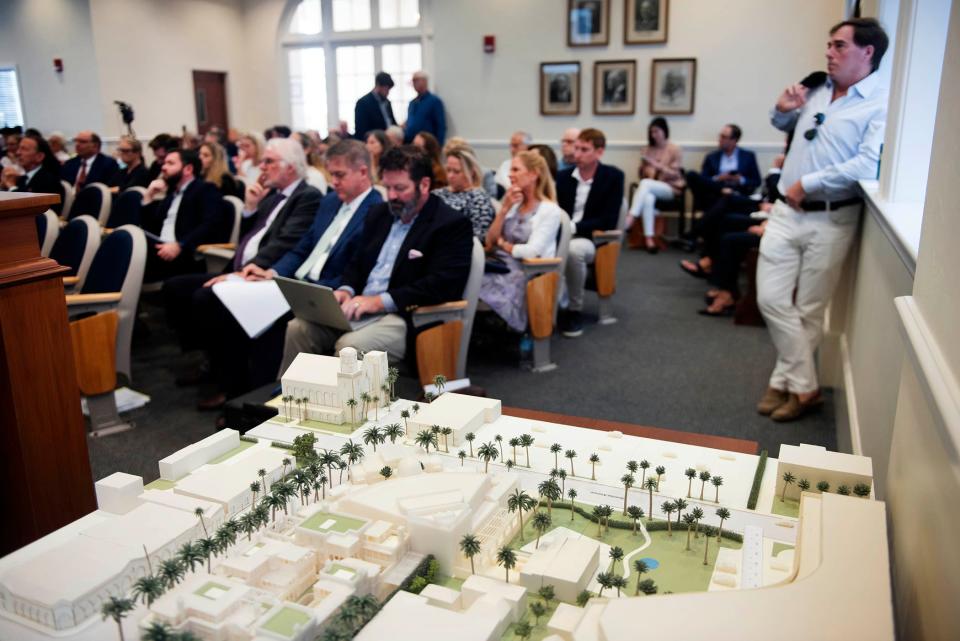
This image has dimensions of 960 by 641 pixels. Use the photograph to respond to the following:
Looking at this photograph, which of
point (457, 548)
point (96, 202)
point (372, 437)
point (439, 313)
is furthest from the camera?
point (96, 202)

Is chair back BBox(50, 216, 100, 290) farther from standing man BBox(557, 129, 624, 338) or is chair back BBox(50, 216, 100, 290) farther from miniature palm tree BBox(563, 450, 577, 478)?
miniature palm tree BBox(563, 450, 577, 478)

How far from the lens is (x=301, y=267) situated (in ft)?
14.6

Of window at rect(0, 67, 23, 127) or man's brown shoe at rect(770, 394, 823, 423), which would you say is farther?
window at rect(0, 67, 23, 127)

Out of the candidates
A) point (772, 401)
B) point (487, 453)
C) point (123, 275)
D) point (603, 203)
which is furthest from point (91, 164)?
point (487, 453)

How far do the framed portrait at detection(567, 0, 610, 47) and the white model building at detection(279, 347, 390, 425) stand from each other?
841 cm

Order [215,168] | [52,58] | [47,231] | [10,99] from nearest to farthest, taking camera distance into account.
Result: [47,231]
[215,168]
[52,58]
[10,99]

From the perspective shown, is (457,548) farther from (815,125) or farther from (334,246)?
(815,125)

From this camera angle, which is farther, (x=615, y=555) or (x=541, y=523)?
(x=541, y=523)

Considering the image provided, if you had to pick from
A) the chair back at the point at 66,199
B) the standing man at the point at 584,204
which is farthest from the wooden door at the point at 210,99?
the standing man at the point at 584,204

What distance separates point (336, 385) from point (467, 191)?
301 centimetres

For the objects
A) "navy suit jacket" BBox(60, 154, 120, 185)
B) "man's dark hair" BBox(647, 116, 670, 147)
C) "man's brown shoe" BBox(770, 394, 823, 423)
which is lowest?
"man's brown shoe" BBox(770, 394, 823, 423)

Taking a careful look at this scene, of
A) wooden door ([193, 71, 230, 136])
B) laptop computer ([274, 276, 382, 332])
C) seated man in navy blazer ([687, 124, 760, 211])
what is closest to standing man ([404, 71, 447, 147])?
seated man in navy blazer ([687, 124, 760, 211])

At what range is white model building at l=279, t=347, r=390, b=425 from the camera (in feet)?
8.21

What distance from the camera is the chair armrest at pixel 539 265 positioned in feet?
16.0
